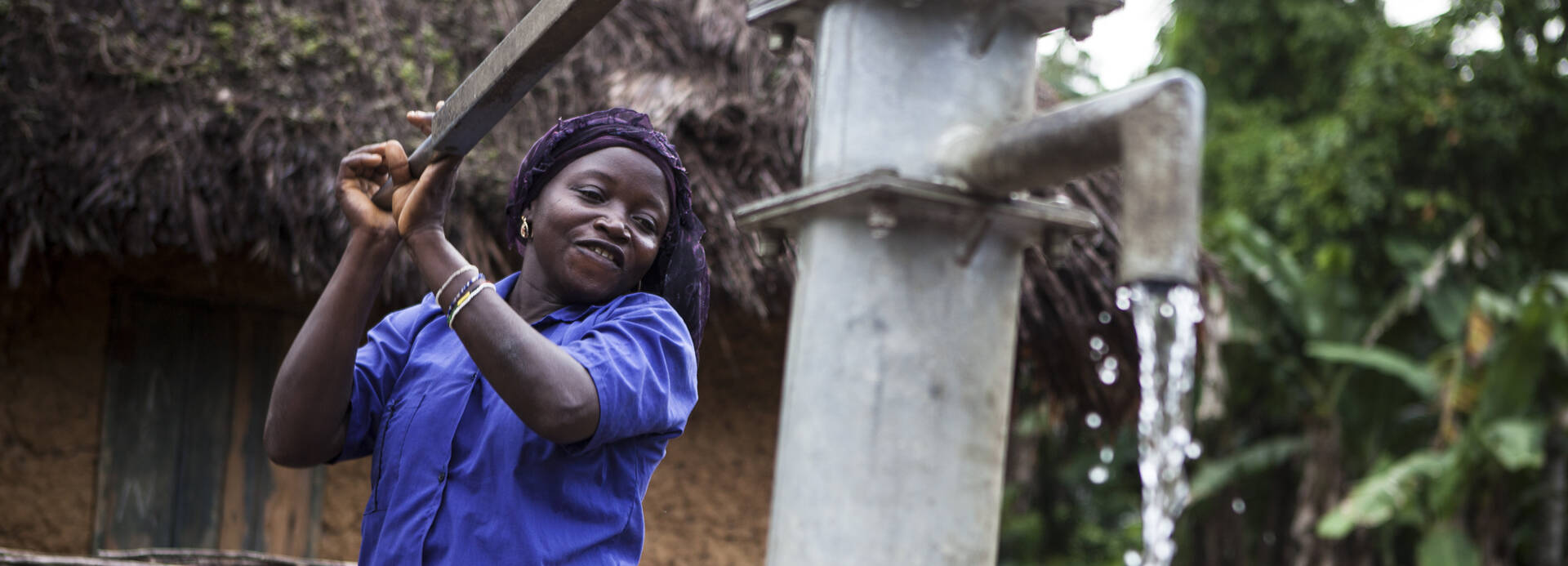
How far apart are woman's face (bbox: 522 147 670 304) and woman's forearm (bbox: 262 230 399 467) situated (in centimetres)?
19

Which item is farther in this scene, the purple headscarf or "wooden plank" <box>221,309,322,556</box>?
"wooden plank" <box>221,309,322,556</box>

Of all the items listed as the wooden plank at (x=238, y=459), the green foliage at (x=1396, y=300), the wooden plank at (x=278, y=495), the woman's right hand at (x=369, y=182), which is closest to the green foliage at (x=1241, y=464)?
the green foliage at (x=1396, y=300)

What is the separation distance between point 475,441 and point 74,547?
3403mm

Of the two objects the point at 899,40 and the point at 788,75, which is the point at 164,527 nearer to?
the point at 788,75

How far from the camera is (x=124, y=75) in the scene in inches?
165

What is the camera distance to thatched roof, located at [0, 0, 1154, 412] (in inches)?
157

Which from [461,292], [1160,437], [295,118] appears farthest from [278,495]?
[1160,437]

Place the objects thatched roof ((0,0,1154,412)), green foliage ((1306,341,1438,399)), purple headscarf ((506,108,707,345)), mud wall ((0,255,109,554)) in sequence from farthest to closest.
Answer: green foliage ((1306,341,1438,399)), mud wall ((0,255,109,554)), thatched roof ((0,0,1154,412)), purple headscarf ((506,108,707,345))

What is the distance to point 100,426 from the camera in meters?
4.38

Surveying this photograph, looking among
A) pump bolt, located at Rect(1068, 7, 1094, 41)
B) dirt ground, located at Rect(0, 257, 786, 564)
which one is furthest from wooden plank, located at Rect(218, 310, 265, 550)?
pump bolt, located at Rect(1068, 7, 1094, 41)

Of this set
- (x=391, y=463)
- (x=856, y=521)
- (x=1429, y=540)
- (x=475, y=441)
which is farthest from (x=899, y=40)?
(x=1429, y=540)

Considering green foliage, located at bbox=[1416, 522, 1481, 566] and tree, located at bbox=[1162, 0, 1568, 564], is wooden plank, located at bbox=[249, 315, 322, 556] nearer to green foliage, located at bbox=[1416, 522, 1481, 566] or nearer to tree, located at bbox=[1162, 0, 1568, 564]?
tree, located at bbox=[1162, 0, 1568, 564]

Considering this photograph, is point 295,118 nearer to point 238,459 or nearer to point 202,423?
point 202,423

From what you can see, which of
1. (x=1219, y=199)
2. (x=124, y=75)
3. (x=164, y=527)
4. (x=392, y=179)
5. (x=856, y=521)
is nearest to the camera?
(x=856, y=521)
